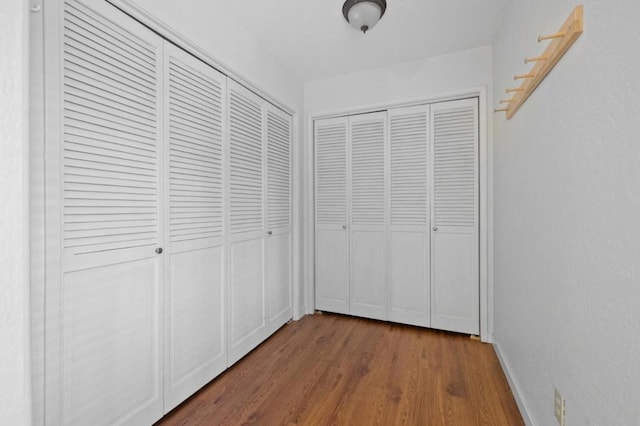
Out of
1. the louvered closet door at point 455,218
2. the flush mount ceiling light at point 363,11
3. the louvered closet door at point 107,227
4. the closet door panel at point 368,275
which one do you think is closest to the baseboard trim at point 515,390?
the louvered closet door at point 455,218

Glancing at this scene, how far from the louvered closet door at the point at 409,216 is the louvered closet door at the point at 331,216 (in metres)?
0.48

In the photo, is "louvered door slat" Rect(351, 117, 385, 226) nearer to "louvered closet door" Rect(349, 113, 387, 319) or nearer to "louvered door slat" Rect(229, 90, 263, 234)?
"louvered closet door" Rect(349, 113, 387, 319)

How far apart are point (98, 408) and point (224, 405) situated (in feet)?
2.12

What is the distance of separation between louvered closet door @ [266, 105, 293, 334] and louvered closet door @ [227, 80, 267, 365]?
123mm

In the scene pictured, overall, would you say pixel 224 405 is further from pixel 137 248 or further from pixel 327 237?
pixel 327 237

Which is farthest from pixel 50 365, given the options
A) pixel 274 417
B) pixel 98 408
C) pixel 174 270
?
pixel 274 417

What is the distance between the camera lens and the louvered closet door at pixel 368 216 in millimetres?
2920

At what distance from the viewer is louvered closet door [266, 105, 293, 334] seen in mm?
2625

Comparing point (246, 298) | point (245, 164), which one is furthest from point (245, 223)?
point (246, 298)

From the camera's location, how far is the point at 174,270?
65.9 inches

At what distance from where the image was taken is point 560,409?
3.72 ft

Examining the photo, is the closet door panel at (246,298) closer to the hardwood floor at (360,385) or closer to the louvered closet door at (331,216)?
the hardwood floor at (360,385)

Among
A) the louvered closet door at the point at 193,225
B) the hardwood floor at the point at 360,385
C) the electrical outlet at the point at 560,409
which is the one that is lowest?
the hardwood floor at the point at 360,385

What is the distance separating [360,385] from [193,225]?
1462 millimetres
